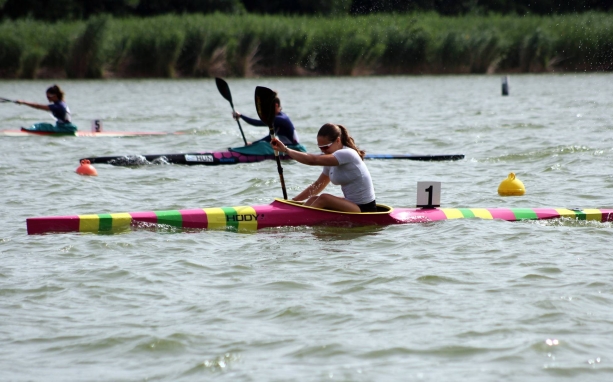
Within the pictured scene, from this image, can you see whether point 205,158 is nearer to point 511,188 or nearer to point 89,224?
point 511,188

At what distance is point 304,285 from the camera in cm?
664

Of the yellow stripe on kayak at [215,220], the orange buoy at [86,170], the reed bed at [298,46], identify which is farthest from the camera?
the reed bed at [298,46]

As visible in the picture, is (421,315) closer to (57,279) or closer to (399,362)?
(399,362)

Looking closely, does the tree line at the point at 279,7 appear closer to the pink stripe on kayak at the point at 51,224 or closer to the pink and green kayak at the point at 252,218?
the pink and green kayak at the point at 252,218

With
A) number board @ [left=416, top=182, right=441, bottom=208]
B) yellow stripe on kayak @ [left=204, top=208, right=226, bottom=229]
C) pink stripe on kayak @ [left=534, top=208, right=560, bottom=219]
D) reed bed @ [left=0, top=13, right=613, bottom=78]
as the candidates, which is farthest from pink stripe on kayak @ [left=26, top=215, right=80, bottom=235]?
reed bed @ [left=0, top=13, right=613, bottom=78]

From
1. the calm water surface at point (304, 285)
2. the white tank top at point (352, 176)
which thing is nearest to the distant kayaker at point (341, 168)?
the white tank top at point (352, 176)

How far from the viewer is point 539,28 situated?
3916cm

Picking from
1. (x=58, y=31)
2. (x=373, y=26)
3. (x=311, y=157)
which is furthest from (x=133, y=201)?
(x=373, y=26)

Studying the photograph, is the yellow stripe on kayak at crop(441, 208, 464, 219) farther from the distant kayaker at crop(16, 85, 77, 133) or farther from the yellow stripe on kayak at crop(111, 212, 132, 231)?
the distant kayaker at crop(16, 85, 77, 133)

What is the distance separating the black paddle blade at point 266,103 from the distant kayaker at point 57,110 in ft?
23.3

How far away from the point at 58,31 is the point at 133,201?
26.6 meters

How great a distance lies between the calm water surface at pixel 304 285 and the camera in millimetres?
5168

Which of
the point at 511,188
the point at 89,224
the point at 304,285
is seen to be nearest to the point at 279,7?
the point at 511,188

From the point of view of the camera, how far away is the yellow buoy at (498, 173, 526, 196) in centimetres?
1075
